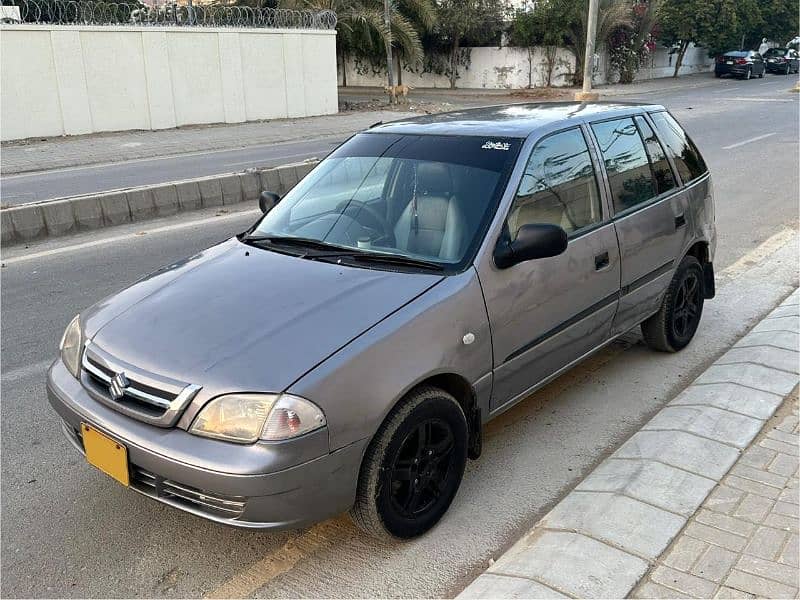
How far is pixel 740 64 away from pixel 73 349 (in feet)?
149

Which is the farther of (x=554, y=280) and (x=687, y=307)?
(x=687, y=307)

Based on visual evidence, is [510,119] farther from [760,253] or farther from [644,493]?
[760,253]

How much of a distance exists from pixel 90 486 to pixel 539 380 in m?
2.28

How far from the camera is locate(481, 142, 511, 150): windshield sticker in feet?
12.1

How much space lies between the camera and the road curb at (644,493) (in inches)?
104

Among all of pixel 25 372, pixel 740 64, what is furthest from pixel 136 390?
pixel 740 64

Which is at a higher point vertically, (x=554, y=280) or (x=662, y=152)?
(x=662, y=152)

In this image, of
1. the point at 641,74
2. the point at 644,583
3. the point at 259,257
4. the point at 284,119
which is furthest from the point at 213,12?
the point at 641,74

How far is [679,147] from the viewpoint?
503 cm

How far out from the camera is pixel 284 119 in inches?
918

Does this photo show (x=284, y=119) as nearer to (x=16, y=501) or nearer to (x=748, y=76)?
(x=16, y=501)

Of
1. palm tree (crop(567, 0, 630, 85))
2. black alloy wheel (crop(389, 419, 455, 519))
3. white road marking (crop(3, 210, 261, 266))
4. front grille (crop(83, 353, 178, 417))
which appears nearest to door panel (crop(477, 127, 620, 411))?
black alloy wheel (crop(389, 419, 455, 519))

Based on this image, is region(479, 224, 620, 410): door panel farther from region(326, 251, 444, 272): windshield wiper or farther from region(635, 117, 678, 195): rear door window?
region(635, 117, 678, 195): rear door window

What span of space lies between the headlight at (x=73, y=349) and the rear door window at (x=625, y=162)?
2916mm
